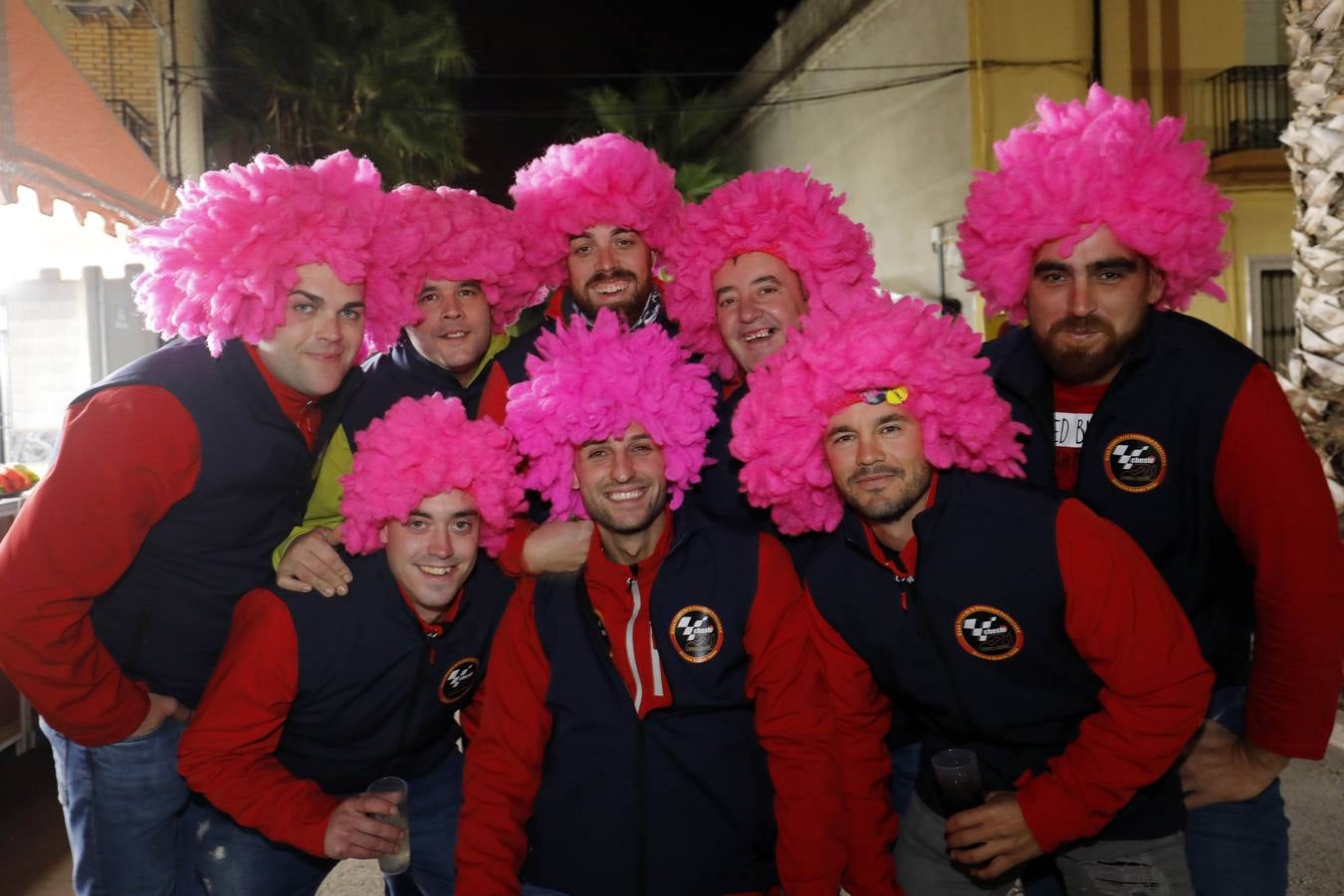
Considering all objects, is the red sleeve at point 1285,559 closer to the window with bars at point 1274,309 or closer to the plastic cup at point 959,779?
the plastic cup at point 959,779

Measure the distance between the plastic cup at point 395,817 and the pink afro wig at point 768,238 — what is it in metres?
2.16

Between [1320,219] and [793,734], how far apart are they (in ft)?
15.4

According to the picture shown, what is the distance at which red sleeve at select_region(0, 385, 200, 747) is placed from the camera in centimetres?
272

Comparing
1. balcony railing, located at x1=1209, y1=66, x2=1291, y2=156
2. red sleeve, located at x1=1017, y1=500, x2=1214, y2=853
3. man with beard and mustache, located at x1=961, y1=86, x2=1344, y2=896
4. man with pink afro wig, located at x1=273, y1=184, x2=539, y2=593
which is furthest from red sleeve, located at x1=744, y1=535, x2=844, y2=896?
balcony railing, located at x1=1209, y1=66, x2=1291, y2=156

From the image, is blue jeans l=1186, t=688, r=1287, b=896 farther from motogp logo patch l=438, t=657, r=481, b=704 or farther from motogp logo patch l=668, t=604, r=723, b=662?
motogp logo patch l=438, t=657, r=481, b=704

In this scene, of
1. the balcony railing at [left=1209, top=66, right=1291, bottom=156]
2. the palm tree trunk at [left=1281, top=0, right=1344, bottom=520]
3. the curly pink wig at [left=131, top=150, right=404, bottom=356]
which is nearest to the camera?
the curly pink wig at [left=131, top=150, right=404, bottom=356]

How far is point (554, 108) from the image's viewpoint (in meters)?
25.0

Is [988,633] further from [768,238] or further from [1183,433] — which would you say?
[768,238]

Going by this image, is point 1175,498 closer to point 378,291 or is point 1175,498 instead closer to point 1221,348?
point 1221,348

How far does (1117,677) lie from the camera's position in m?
2.62

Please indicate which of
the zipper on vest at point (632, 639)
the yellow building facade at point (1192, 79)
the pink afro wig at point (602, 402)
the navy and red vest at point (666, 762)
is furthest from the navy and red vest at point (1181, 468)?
the yellow building facade at point (1192, 79)

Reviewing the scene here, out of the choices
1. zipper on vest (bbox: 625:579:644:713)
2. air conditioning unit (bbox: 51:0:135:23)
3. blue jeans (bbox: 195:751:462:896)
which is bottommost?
blue jeans (bbox: 195:751:462:896)

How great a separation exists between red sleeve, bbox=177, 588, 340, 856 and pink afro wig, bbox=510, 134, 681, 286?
234 cm

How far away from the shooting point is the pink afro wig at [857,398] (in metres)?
3.00
